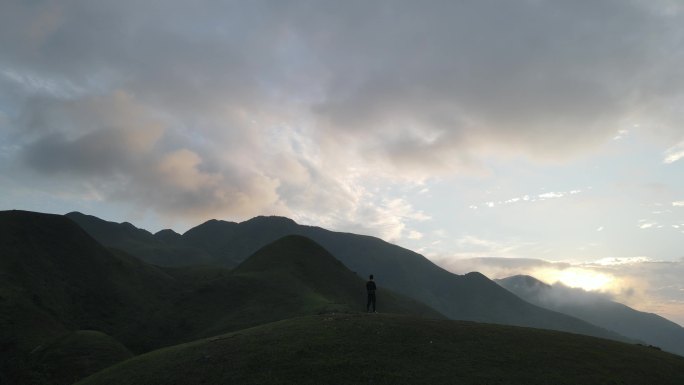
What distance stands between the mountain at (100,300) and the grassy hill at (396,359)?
22782 mm

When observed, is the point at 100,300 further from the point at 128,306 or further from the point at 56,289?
the point at 56,289

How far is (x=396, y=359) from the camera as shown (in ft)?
95.1

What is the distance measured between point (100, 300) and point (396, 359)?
268ft

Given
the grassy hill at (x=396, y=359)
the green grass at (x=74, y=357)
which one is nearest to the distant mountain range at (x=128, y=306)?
the green grass at (x=74, y=357)

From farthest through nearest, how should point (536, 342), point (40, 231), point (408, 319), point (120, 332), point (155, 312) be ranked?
point (40, 231), point (155, 312), point (120, 332), point (408, 319), point (536, 342)

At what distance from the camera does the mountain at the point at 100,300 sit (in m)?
53.0

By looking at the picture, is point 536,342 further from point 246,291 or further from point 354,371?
point 246,291

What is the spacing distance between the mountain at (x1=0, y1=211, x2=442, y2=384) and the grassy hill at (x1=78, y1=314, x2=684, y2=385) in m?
22.8

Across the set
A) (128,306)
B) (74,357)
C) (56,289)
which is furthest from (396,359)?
(128,306)

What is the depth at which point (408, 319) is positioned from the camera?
38.6m

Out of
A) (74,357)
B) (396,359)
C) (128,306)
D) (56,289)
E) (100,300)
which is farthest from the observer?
(128,306)

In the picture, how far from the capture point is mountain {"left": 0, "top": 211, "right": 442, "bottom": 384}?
174 feet

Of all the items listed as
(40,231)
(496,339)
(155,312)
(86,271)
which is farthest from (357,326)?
(40,231)

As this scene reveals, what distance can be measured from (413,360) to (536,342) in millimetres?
11147
